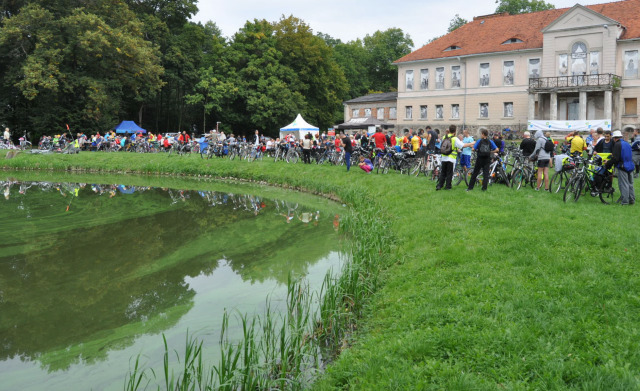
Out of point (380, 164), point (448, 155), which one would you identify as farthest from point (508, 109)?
point (448, 155)

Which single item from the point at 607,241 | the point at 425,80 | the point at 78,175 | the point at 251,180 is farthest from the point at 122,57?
the point at 607,241

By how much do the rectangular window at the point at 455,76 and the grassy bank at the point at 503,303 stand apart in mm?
32860

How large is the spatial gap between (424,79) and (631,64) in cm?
1476

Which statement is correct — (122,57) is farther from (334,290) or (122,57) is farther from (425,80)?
(334,290)

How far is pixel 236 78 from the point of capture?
44.8m

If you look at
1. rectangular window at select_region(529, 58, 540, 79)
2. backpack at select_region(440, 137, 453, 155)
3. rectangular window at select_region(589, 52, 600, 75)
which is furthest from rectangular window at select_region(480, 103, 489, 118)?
backpack at select_region(440, 137, 453, 155)

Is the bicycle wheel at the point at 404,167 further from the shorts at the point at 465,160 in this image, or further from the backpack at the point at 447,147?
the backpack at the point at 447,147

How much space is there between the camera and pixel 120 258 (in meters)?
9.74

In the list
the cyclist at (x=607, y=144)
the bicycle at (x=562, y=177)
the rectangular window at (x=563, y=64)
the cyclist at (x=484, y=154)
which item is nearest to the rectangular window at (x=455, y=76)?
the rectangular window at (x=563, y=64)

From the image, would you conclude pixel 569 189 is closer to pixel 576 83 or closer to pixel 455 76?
pixel 576 83

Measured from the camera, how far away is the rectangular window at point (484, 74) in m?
40.8

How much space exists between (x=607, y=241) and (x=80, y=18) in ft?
116

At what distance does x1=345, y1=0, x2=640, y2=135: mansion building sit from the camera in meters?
35.1

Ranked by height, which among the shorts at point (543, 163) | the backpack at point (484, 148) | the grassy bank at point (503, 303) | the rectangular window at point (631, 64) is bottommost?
the grassy bank at point (503, 303)
